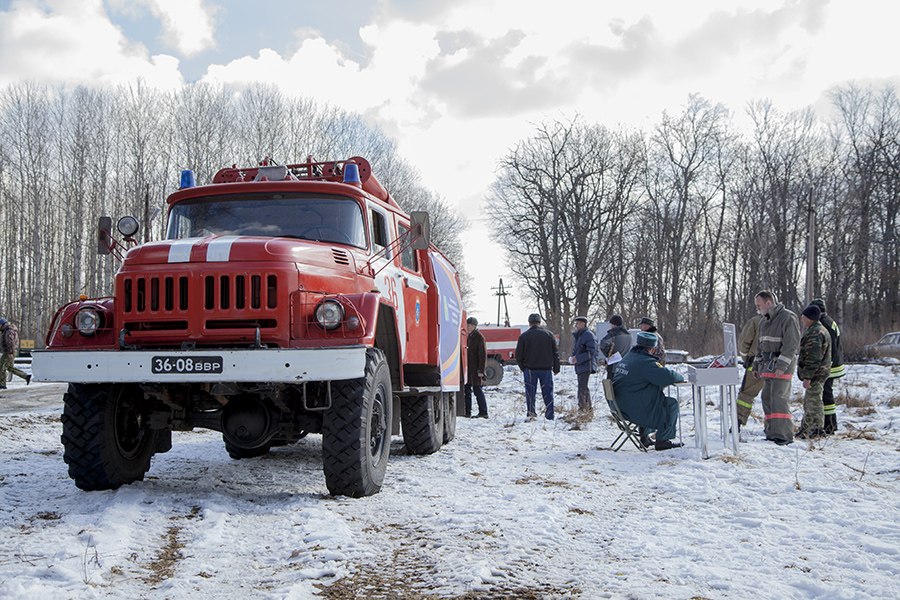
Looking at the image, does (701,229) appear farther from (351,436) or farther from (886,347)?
(351,436)

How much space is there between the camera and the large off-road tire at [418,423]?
897 centimetres

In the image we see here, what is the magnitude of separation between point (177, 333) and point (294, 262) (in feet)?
3.32

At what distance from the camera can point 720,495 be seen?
20.9ft

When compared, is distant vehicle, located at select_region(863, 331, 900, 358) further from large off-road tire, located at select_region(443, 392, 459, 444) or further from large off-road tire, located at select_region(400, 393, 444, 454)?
large off-road tire, located at select_region(400, 393, 444, 454)

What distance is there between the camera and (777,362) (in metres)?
9.56

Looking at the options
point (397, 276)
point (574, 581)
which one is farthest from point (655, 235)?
point (574, 581)

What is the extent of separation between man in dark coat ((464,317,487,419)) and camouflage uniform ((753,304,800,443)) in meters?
5.70

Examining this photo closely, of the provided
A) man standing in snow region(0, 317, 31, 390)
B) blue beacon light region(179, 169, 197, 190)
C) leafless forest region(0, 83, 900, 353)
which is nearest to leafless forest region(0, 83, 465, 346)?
leafless forest region(0, 83, 900, 353)

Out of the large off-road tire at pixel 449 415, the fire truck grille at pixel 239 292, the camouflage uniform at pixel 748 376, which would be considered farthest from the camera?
the camouflage uniform at pixel 748 376

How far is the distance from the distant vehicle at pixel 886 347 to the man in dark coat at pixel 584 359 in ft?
74.0

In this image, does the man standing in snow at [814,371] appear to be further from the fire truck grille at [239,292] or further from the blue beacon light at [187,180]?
the blue beacon light at [187,180]

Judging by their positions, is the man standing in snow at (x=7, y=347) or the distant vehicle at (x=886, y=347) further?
the distant vehicle at (x=886, y=347)

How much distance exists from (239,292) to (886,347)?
3330 cm

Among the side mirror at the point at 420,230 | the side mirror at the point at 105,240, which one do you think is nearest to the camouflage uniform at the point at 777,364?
the side mirror at the point at 420,230
